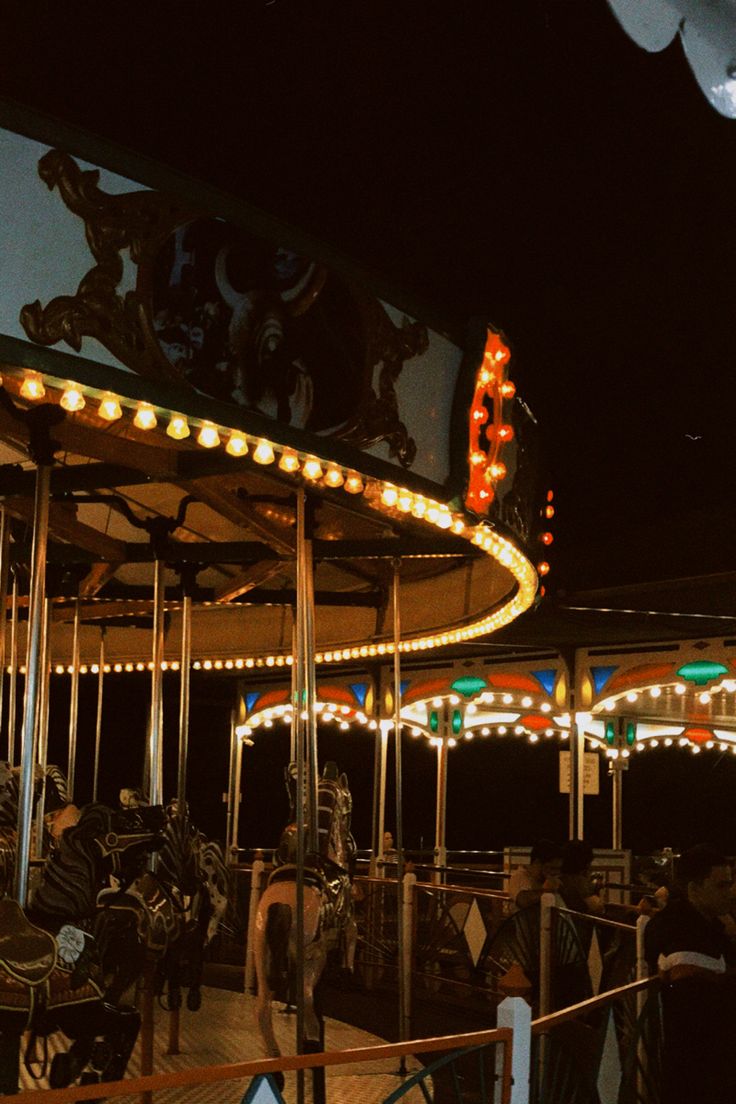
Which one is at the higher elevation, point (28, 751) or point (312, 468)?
point (312, 468)

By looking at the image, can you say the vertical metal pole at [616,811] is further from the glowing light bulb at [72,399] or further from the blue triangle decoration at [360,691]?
the glowing light bulb at [72,399]

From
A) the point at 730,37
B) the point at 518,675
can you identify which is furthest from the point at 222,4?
the point at 730,37

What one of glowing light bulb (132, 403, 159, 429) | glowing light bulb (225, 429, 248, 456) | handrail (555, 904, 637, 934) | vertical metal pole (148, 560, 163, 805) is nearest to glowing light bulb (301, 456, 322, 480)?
glowing light bulb (225, 429, 248, 456)

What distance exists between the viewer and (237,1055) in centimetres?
670

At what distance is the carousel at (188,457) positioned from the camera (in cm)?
369

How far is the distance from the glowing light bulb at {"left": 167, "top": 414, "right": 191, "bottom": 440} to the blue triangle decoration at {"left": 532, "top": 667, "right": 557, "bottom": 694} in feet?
36.5

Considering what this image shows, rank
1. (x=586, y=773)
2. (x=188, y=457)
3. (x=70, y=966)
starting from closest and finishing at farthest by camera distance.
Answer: (x=70, y=966)
(x=188, y=457)
(x=586, y=773)

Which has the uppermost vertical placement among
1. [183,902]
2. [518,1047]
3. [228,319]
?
[228,319]

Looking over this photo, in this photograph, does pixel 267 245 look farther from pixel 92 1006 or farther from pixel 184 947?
pixel 184 947

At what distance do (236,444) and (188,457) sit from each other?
125cm

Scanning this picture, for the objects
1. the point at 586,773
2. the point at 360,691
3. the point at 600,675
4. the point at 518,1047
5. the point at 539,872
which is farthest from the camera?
the point at 360,691

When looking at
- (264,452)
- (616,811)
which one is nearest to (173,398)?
(264,452)

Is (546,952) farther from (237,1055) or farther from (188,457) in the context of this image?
(188,457)

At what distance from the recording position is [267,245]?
4176mm
